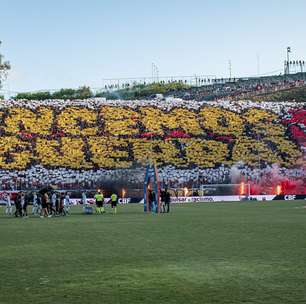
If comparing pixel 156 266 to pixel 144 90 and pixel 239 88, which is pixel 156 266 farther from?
pixel 144 90

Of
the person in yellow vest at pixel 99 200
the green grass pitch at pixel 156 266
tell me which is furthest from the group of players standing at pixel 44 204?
the green grass pitch at pixel 156 266

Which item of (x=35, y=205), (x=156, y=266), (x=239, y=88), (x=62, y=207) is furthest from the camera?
(x=239, y=88)

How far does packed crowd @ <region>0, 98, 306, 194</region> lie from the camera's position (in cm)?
7056

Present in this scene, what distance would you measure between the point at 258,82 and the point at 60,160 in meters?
52.3

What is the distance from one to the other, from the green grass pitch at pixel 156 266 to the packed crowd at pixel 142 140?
A: 127 feet

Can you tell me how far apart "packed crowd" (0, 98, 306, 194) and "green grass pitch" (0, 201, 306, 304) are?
127ft

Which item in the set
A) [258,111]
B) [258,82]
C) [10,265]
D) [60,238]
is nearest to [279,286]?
[10,265]

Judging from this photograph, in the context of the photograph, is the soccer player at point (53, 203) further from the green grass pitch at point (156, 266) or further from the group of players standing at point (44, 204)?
the green grass pitch at point (156, 266)

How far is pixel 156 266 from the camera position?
653 inches

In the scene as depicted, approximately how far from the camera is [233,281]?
14.1 metres

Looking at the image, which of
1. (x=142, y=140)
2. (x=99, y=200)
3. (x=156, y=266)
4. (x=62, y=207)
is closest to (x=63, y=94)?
(x=142, y=140)

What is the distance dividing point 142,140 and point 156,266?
6309 centimetres

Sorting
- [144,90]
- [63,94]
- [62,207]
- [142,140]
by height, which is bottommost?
[62,207]

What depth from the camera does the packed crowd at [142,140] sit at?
70.6 meters
